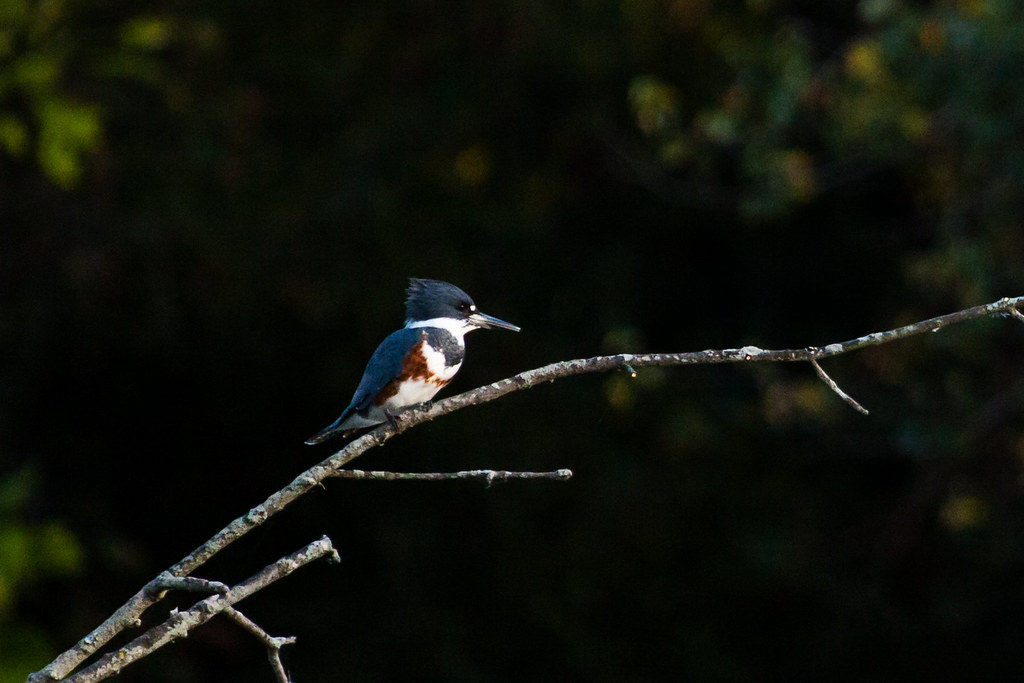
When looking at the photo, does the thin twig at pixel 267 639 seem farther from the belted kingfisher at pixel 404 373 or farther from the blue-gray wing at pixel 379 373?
the blue-gray wing at pixel 379 373

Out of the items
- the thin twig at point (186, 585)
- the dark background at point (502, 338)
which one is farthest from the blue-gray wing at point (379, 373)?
the dark background at point (502, 338)

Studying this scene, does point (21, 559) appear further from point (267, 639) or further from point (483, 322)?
point (267, 639)

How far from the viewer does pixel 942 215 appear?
5145 millimetres

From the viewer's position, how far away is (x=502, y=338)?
5.54m

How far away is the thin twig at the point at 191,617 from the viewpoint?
4.21 ft

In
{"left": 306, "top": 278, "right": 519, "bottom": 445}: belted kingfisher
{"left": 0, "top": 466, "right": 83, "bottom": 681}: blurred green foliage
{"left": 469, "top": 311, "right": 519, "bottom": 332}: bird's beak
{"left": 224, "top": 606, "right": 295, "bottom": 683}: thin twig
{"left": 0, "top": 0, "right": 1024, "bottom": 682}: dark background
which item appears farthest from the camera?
{"left": 0, "top": 0, "right": 1024, "bottom": 682}: dark background

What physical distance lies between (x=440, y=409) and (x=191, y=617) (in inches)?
21.6

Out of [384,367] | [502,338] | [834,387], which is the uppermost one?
[384,367]

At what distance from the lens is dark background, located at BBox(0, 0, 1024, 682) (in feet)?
17.4

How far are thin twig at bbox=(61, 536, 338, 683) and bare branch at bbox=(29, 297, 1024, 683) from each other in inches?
1.0

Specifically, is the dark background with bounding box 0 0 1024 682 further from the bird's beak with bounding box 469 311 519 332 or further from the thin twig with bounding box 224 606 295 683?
the thin twig with bounding box 224 606 295 683

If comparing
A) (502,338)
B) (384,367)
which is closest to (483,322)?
(384,367)

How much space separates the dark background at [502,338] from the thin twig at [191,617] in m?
3.88

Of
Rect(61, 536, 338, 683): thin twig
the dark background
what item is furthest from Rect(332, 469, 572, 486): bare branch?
the dark background
